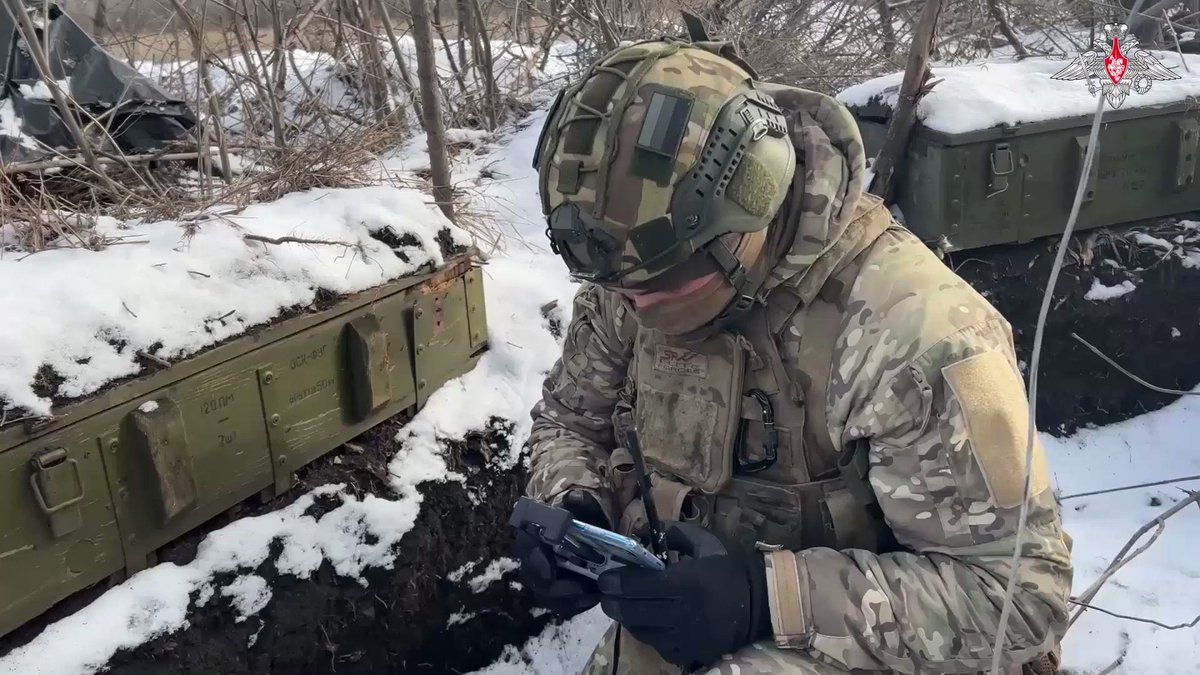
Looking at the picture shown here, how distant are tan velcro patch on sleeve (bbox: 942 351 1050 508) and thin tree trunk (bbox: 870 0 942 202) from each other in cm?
322

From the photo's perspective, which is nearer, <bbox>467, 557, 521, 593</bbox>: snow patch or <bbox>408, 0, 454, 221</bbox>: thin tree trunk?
<bbox>467, 557, 521, 593</bbox>: snow patch

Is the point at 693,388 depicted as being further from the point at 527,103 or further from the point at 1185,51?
the point at 1185,51

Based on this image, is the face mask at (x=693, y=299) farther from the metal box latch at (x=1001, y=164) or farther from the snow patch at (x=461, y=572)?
the metal box latch at (x=1001, y=164)

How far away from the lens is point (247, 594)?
2562 millimetres

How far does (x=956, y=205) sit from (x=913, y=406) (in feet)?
11.0

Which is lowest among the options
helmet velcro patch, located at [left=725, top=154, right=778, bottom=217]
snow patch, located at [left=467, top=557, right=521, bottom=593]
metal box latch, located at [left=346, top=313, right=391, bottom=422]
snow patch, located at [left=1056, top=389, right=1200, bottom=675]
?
snow patch, located at [left=1056, top=389, right=1200, bottom=675]

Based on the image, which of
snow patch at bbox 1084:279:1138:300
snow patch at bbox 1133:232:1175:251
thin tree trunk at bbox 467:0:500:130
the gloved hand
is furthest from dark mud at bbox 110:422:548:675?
snow patch at bbox 1133:232:1175:251

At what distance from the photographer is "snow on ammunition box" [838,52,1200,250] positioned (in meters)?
4.52

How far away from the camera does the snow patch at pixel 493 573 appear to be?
3076 millimetres

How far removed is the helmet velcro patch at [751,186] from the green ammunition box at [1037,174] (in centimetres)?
325

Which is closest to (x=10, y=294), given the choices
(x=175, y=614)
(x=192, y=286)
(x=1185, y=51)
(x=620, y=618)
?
(x=192, y=286)

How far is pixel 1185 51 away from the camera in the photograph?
6.10 meters

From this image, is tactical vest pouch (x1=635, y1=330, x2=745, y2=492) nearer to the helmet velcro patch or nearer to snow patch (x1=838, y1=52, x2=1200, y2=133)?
the helmet velcro patch

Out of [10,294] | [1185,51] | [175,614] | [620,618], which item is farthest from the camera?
[1185,51]
